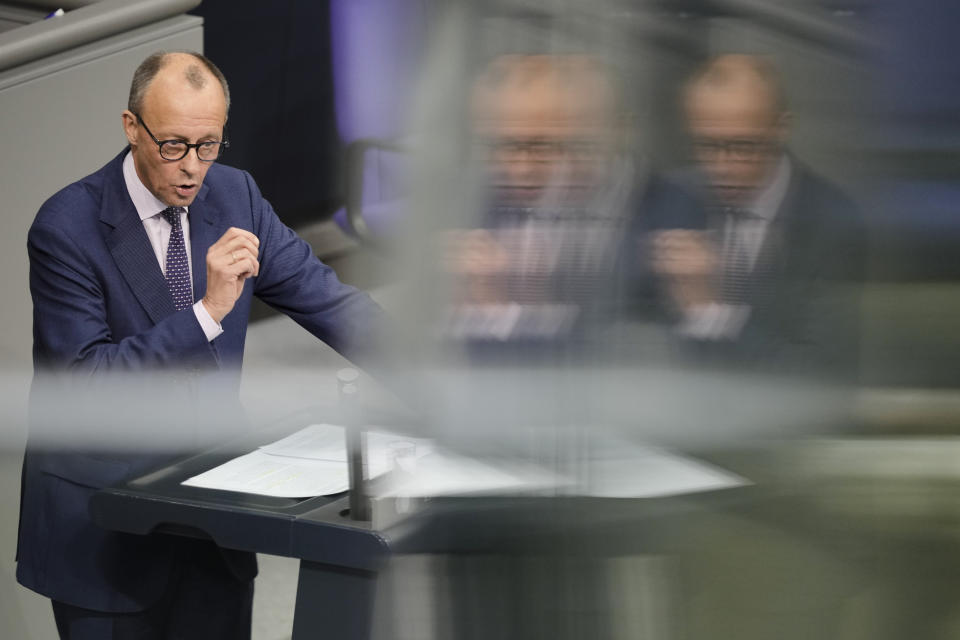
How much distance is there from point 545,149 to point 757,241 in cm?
15

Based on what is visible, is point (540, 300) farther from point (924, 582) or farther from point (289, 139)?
point (289, 139)

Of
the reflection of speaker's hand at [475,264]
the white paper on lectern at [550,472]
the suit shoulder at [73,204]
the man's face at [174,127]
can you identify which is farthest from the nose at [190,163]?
the reflection of speaker's hand at [475,264]

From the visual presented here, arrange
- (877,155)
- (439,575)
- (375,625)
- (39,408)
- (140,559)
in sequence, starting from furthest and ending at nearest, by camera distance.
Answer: (140,559) → (39,408) → (375,625) → (439,575) → (877,155)

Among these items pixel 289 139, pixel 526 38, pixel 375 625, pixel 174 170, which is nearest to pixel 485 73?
pixel 526 38

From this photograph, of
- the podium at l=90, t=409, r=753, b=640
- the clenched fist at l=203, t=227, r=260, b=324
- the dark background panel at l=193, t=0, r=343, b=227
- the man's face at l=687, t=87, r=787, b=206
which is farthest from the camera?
the dark background panel at l=193, t=0, r=343, b=227

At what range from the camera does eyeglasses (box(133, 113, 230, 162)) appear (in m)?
1.31

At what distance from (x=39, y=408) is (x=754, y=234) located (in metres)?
0.83

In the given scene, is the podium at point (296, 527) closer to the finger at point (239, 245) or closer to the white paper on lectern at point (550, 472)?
the white paper on lectern at point (550, 472)

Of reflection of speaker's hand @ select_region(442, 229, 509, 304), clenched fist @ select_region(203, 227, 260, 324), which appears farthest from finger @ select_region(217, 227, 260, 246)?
reflection of speaker's hand @ select_region(442, 229, 509, 304)

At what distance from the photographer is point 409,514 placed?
3.04 feet

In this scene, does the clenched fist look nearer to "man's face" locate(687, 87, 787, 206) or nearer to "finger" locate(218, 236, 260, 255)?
"finger" locate(218, 236, 260, 255)

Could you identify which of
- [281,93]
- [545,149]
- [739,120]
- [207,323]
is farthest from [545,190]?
[281,93]

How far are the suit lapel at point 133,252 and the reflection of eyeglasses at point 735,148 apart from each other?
2.53 feet

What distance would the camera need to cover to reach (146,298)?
1.31 m
